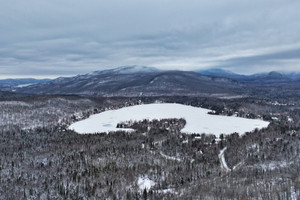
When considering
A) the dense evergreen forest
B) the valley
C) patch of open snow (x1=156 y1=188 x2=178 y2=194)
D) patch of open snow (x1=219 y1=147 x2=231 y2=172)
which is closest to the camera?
the dense evergreen forest

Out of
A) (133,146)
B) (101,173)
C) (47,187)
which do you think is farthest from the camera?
(133,146)

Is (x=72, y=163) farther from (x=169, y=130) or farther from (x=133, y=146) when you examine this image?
(x=169, y=130)

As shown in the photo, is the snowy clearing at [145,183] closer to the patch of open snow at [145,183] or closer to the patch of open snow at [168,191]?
the patch of open snow at [145,183]

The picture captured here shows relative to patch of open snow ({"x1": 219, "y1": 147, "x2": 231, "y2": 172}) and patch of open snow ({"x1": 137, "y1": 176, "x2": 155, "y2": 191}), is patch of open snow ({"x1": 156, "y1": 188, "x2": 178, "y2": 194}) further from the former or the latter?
patch of open snow ({"x1": 219, "y1": 147, "x2": 231, "y2": 172})

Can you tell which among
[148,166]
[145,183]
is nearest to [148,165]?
[148,166]

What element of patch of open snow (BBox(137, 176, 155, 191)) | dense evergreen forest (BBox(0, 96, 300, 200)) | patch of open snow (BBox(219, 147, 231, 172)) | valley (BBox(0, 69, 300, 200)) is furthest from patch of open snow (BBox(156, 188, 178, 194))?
patch of open snow (BBox(219, 147, 231, 172))

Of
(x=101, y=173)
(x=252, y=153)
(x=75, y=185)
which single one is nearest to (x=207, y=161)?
(x=252, y=153)

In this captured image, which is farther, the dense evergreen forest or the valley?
the valley

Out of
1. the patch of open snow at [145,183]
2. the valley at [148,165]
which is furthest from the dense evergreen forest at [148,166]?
the valley at [148,165]
